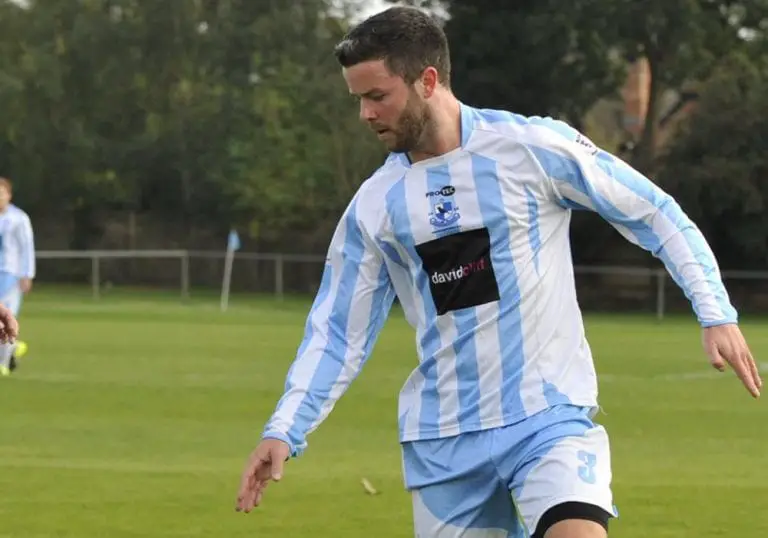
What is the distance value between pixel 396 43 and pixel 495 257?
27.7 inches

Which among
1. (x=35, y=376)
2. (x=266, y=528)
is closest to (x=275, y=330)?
(x=35, y=376)

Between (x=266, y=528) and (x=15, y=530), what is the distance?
1.35m

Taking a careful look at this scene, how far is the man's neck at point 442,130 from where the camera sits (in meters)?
4.49

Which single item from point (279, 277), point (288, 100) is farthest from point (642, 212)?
point (288, 100)

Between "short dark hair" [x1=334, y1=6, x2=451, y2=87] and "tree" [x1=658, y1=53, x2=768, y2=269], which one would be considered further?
"tree" [x1=658, y1=53, x2=768, y2=269]

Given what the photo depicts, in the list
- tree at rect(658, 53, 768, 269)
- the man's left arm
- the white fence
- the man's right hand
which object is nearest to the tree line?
tree at rect(658, 53, 768, 269)

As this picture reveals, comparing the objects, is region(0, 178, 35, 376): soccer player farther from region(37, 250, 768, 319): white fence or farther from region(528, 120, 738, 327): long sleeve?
region(37, 250, 768, 319): white fence

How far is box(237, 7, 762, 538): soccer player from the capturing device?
4371 mm

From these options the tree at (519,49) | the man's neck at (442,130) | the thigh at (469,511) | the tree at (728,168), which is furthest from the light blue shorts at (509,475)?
the tree at (519,49)

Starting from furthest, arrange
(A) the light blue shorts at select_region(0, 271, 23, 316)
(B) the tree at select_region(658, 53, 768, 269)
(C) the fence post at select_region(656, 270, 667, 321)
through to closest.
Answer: (B) the tree at select_region(658, 53, 768, 269), (C) the fence post at select_region(656, 270, 667, 321), (A) the light blue shorts at select_region(0, 271, 23, 316)

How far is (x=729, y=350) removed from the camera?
167 inches

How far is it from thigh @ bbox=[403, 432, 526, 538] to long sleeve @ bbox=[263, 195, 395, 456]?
37 cm

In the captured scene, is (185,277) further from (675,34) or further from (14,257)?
(14,257)

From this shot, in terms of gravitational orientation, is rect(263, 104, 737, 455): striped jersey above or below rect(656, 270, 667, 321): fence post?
above
